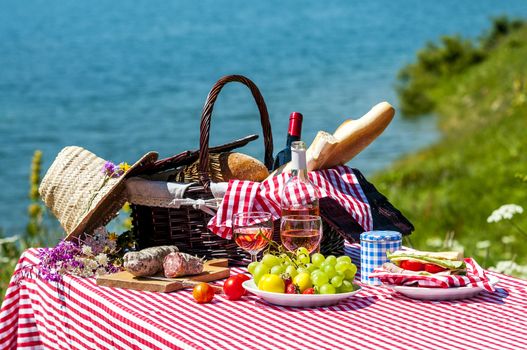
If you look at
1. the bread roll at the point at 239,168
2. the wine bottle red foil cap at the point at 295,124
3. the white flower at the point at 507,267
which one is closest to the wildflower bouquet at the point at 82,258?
the bread roll at the point at 239,168

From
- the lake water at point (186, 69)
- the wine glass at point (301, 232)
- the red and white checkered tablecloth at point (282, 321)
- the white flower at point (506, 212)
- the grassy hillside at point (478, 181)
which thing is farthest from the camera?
the lake water at point (186, 69)

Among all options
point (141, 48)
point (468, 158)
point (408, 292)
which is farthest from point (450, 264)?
point (141, 48)

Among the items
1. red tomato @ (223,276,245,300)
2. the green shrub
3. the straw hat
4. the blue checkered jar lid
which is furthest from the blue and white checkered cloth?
the green shrub

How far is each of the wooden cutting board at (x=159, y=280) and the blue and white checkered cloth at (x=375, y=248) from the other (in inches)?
16.8

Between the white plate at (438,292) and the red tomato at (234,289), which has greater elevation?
the red tomato at (234,289)

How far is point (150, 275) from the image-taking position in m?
2.70

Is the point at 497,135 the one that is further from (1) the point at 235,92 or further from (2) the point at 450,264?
(1) the point at 235,92

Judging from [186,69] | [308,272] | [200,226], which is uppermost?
[186,69]

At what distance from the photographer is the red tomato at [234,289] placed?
8.21 feet

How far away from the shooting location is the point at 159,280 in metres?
2.65

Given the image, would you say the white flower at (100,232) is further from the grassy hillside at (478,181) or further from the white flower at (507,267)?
the white flower at (507,267)

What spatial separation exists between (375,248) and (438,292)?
26cm

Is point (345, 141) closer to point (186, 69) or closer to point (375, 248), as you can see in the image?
point (375, 248)

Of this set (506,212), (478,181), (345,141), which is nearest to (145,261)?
(345,141)
